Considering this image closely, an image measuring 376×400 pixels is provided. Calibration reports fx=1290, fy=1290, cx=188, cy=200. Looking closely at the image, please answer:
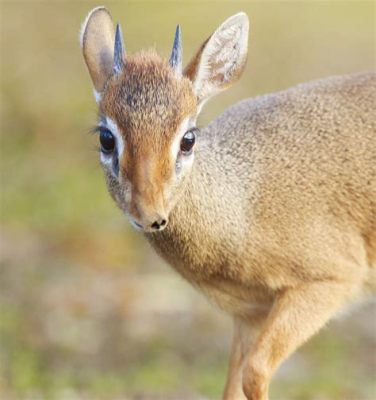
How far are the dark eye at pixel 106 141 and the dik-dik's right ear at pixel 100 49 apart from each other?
40 centimetres

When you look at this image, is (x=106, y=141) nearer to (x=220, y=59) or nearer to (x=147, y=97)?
(x=147, y=97)

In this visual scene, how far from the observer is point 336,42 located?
1970 centimetres

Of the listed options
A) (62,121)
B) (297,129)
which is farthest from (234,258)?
(62,121)

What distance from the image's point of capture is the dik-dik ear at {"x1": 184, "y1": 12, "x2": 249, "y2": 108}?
662 centimetres

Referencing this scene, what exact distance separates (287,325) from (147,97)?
150 centimetres

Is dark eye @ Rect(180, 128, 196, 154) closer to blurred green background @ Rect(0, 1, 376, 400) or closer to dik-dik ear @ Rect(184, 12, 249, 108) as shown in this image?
dik-dik ear @ Rect(184, 12, 249, 108)

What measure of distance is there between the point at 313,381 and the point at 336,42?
11118 mm

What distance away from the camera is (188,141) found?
627cm

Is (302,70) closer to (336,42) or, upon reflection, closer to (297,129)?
(336,42)

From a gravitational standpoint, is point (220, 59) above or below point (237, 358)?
above

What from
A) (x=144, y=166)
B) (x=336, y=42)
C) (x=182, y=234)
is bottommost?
(x=336, y=42)

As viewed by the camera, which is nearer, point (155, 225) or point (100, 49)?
point (155, 225)

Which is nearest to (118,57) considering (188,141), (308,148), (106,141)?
Result: (106,141)

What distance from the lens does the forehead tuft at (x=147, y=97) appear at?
20.1 ft
